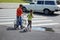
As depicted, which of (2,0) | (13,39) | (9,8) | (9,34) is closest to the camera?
(13,39)

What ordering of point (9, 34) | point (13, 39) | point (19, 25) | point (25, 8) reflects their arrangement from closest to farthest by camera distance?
point (13, 39) → point (9, 34) → point (19, 25) → point (25, 8)

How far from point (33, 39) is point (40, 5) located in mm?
14621

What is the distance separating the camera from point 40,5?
25891 millimetres

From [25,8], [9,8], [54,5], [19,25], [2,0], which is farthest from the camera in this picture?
[2,0]

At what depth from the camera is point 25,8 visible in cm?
2733

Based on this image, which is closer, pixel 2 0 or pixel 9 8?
pixel 9 8

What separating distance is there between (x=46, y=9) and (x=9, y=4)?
395 inches

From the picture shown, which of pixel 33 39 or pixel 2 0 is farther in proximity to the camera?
pixel 2 0

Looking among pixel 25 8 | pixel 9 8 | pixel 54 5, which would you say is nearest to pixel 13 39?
pixel 54 5

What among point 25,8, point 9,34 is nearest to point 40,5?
point 25,8

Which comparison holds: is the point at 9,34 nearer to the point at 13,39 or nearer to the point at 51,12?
the point at 13,39

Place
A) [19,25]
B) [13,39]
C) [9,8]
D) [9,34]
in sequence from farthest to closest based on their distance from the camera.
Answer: [9,8] → [19,25] → [9,34] → [13,39]

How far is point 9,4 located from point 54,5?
35.4ft

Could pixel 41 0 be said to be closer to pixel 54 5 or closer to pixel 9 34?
pixel 54 5
